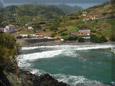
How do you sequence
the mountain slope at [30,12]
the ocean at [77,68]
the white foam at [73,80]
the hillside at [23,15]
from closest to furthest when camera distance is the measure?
1. the white foam at [73,80]
2. the ocean at [77,68]
3. the hillside at [23,15]
4. the mountain slope at [30,12]

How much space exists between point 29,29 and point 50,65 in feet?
110

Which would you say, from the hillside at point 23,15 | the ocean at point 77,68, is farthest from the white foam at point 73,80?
the hillside at point 23,15

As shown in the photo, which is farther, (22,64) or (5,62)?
(22,64)

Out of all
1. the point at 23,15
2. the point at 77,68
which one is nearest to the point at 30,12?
the point at 23,15

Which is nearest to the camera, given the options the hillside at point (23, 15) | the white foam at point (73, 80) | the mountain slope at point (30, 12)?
the white foam at point (73, 80)

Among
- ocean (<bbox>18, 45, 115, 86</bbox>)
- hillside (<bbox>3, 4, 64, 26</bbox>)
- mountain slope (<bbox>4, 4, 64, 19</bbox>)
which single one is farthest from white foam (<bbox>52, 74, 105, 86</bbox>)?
mountain slope (<bbox>4, 4, 64, 19</bbox>)

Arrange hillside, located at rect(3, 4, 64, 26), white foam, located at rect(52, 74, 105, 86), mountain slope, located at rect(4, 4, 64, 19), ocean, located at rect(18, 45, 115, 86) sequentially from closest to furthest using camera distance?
white foam, located at rect(52, 74, 105, 86), ocean, located at rect(18, 45, 115, 86), hillside, located at rect(3, 4, 64, 26), mountain slope, located at rect(4, 4, 64, 19)

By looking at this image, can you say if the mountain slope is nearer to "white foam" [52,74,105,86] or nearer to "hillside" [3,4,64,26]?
"hillside" [3,4,64,26]

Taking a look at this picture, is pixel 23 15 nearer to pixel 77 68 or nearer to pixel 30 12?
pixel 30 12

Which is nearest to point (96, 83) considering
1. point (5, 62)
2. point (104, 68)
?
point (104, 68)

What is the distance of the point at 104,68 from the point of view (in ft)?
65.1

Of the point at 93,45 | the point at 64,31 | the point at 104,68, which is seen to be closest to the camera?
the point at 104,68

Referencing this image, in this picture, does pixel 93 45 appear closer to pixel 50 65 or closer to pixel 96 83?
pixel 50 65

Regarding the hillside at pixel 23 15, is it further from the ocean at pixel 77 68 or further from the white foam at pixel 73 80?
the white foam at pixel 73 80
